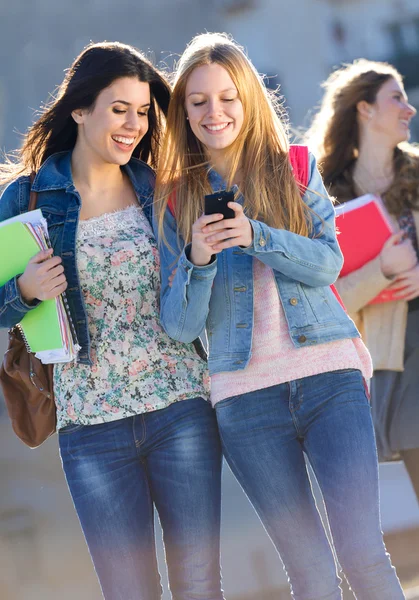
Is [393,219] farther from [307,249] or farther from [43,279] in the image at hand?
[43,279]

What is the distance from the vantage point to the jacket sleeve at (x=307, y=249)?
2.50 meters

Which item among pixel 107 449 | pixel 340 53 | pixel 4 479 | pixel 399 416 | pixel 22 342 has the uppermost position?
pixel 340 53

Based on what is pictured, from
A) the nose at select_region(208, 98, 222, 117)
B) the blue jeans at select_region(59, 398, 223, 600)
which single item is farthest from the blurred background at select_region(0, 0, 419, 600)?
the nose at select_region(208, 98, 222, 117)

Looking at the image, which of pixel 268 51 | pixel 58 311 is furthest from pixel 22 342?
pixel 268 51

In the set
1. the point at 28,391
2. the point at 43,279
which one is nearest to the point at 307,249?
the point at 43,279

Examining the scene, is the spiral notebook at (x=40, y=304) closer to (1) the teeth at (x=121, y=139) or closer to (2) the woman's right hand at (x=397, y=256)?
(1) the teeth at (x=121, y=139)

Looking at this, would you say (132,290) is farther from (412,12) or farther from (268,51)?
(412,12)

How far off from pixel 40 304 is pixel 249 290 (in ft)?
1.85

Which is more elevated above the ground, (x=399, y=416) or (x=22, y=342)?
(x=22, y=342)

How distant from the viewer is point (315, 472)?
2504 mm

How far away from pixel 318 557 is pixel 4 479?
5.86 m

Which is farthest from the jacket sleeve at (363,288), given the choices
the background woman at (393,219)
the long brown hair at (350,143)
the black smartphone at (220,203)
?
the black smartphone at (220,203)

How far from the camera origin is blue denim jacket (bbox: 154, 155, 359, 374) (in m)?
2.52

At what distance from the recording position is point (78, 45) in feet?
37.1
